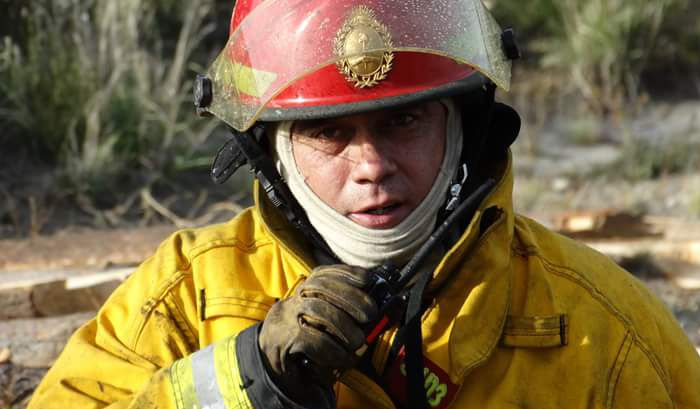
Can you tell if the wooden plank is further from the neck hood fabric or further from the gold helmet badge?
the gold helmet badge

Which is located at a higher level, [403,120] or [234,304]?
[403,120]

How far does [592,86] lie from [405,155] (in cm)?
752

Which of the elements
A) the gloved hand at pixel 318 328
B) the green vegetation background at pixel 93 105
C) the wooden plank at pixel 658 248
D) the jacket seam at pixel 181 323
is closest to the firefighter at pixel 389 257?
the jacket seam at pixel 181 323

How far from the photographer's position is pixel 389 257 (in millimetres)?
2891

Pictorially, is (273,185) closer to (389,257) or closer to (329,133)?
(329,133)

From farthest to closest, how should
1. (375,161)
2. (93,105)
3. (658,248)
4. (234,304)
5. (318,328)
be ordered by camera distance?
(93,105), (658,248), (234,304), (375,161), (318,328)

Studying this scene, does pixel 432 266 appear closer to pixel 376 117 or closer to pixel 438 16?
pixel 376 117

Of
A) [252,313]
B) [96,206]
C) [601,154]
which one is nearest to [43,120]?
[96,206]

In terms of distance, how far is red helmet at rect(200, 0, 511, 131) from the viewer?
286 centimetres

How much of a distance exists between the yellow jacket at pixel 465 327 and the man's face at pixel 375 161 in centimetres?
17

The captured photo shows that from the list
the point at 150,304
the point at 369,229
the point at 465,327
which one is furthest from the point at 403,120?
the point at 150,304

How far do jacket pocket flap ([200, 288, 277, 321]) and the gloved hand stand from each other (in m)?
0.36

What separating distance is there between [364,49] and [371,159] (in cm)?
27

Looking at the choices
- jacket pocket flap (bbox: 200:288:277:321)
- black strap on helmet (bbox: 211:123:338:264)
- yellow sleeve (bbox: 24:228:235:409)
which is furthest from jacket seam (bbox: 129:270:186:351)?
black strap on helmet (bbox: 211:123:338:264)
